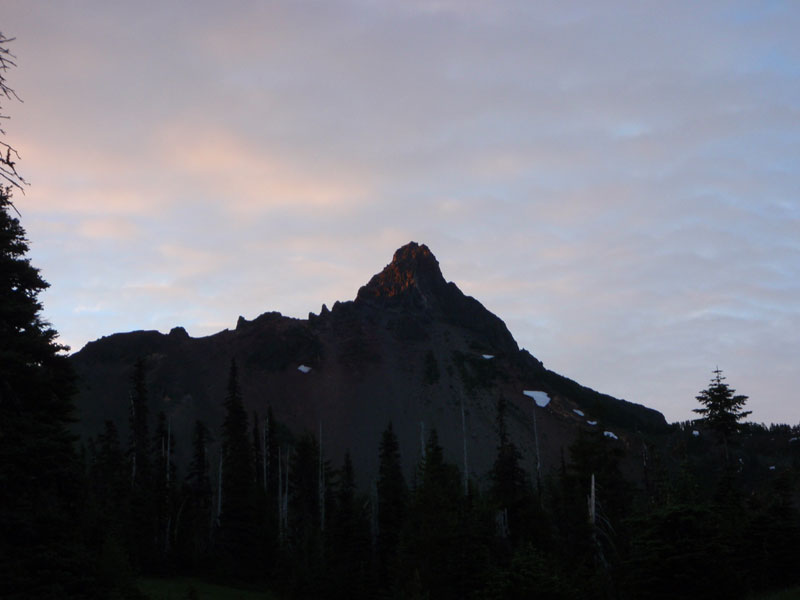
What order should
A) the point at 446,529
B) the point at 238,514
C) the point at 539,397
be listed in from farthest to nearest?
the point at 539,397 < the point at 238,514 < the point at 446,529

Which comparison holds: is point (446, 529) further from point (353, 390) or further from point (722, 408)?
point (353, 390)

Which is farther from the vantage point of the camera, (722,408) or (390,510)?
(390,510)

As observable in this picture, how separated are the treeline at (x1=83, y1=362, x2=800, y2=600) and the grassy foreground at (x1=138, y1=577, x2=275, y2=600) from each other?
6.60 ft

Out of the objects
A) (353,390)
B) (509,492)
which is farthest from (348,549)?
(353,390)

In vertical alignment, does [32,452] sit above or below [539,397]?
below

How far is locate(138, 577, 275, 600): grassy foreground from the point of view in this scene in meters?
55.6

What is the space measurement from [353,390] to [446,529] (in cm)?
13138

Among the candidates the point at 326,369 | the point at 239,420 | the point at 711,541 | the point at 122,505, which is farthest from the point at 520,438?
the point at 711,541

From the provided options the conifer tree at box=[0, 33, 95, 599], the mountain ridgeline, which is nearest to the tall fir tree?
the conifer tree at box=[0, 33, 95, 599]

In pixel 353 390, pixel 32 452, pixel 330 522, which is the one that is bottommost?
pixel 330 522

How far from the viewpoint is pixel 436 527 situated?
45906 mm

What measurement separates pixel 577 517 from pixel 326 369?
138m

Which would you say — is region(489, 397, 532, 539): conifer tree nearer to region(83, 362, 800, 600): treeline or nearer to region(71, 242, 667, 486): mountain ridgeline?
region(83, 362, 800, 600): treeline

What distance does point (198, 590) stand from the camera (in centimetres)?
5934
